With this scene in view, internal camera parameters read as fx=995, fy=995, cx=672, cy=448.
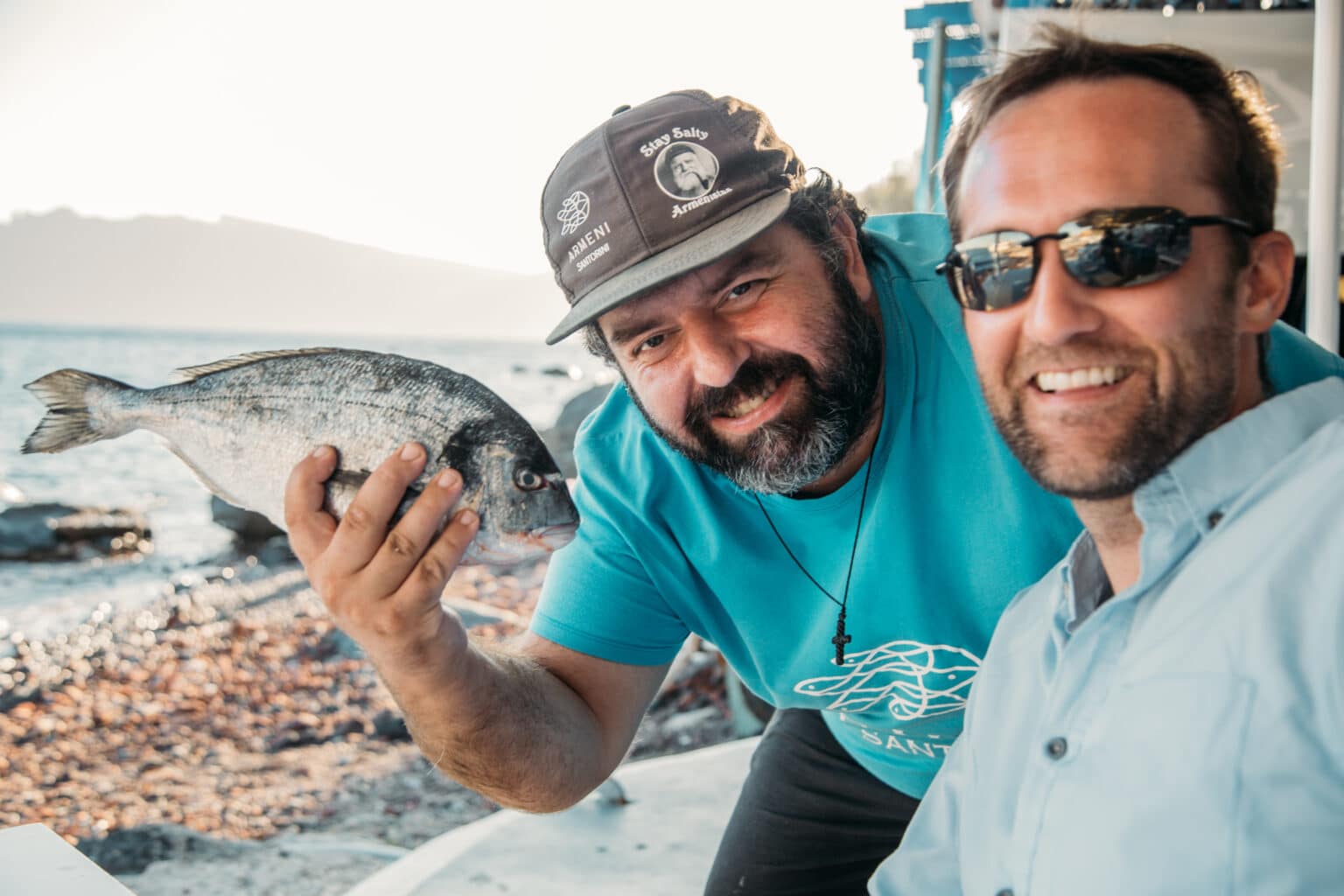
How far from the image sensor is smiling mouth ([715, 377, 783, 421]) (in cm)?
219

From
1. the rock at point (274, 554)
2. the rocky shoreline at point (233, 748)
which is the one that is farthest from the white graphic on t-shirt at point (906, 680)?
the rock at point (274, 554)

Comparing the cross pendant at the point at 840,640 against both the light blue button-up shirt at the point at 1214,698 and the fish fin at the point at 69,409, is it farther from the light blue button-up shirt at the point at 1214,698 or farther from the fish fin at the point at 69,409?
the fish fin at the point at 69,409

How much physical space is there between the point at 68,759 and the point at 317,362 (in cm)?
650

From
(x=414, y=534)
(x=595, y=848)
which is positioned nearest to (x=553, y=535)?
(x=414, y=534)

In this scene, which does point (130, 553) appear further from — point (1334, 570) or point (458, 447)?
point (1334, 570)

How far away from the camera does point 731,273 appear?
85.5 inches

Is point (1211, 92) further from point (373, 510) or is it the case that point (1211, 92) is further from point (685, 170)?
point (373, 510)

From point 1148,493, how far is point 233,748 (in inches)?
267

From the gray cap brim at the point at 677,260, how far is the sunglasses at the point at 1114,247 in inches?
26.4

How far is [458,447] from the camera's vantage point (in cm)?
172

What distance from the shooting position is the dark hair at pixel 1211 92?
1.52 meters

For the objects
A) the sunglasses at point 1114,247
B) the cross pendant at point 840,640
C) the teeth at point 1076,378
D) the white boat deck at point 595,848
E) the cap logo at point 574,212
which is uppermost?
the cap logo at point 574,212

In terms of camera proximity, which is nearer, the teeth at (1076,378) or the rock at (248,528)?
the teeth at (1076,378)

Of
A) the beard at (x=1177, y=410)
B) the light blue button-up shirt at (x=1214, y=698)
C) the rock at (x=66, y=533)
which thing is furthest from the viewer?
the rock at (x=66, y=533)
